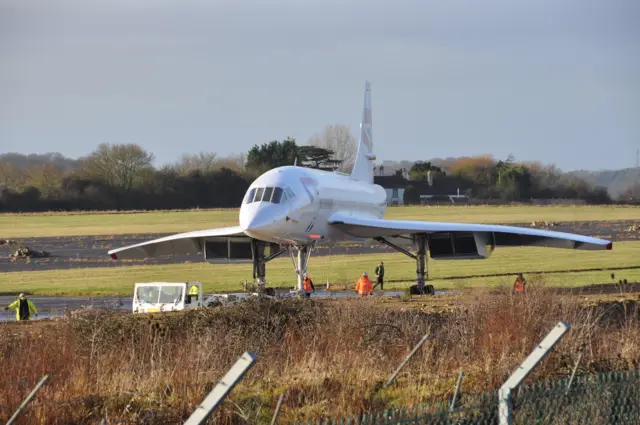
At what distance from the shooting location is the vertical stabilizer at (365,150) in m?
54.0

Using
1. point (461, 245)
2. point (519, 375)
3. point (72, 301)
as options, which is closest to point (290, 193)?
point (461, 245)

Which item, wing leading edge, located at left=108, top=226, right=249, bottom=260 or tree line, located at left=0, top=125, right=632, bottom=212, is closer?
wing leading edge, located at left=108, top=226, right=249, bottom=260

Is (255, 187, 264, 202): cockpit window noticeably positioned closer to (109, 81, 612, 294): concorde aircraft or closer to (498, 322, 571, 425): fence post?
(109, 81, 612, 294): concorde aircraft

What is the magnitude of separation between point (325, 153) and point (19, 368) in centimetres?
7291

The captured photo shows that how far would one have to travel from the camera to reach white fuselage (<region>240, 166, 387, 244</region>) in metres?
35.5

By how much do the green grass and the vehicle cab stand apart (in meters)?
13.0

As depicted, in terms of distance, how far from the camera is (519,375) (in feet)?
31.2

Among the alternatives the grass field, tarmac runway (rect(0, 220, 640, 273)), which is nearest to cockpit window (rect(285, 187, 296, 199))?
tarmac runway (rect(0, 220, 640, 273))

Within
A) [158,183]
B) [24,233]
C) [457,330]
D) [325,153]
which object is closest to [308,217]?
[457,330]

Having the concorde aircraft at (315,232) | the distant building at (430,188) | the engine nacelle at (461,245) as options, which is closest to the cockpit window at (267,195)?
the concorde aircraft at (315,232)

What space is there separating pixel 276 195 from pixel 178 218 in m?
84.2

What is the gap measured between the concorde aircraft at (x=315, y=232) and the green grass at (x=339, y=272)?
5.57 metres

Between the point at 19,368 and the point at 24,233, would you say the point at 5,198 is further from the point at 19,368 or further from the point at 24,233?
the point at 19,368

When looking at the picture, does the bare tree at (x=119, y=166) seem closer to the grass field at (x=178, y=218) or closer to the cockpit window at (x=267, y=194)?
the grass field at (x=178, y=218)
